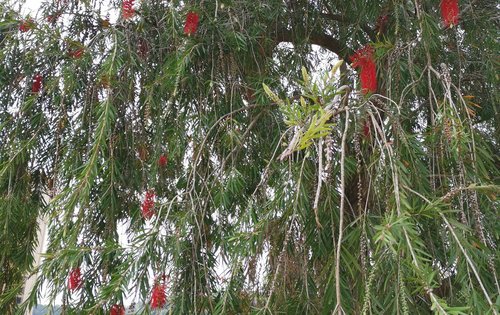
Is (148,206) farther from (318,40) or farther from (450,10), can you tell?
(318,40)

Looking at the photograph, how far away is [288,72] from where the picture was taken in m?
1.78

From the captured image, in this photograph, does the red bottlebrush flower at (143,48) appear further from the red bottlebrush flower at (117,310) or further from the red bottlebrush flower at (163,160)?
the red bottlebrush flower at (117,310)

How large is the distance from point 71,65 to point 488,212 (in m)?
1.09

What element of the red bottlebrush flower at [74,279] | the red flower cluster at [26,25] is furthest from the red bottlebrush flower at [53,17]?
the red bottlebrush flower at [74,279]

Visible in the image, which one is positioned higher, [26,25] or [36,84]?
[26,25]

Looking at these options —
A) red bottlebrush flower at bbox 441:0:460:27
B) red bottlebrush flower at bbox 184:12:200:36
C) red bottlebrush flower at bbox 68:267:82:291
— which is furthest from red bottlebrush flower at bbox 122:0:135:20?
red bottlebrush flower at bbox 441:0:460:27

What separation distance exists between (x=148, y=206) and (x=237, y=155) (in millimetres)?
286

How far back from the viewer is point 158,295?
117cm

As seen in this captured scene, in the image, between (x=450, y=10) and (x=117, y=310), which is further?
(x=450, y=10)

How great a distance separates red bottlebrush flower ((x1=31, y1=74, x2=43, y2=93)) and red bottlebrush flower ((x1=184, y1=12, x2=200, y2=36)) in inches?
19.3

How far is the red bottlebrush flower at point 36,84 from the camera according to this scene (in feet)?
5.42

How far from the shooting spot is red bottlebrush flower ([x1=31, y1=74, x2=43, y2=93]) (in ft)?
5.42

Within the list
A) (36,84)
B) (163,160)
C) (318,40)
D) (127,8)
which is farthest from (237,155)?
(318,40)

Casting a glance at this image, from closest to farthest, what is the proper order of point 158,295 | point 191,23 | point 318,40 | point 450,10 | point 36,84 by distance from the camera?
point 158,295 < point 450,10 < point 191,23 < point 36,84 < point 318,40
